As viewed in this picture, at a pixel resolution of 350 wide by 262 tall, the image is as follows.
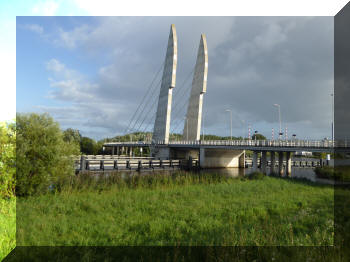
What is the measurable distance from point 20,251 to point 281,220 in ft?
25.8

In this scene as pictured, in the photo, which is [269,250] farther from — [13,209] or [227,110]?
[227,110]

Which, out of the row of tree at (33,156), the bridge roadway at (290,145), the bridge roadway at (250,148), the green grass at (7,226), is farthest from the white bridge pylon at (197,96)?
the green grass at (7,226)

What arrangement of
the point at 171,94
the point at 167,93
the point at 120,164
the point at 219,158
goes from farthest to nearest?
the point at 167,93 → the point at 171,94 → the point at 219,158 → the point at 120,164

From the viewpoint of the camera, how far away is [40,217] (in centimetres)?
761

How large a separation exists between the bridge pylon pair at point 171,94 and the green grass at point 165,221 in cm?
3960

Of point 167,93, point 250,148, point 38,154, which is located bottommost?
point 250,148

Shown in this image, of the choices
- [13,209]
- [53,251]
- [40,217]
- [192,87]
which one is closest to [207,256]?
[53,251]

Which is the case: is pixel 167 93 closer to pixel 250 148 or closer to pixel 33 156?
pixel 250 148

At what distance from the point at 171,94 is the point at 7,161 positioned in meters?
43.4

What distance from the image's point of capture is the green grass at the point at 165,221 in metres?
5.94

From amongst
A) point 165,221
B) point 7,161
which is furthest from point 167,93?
point 165,221

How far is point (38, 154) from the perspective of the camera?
429 inches

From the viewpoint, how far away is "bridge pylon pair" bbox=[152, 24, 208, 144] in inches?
2014

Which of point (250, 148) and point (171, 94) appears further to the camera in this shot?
point (171, 94)
